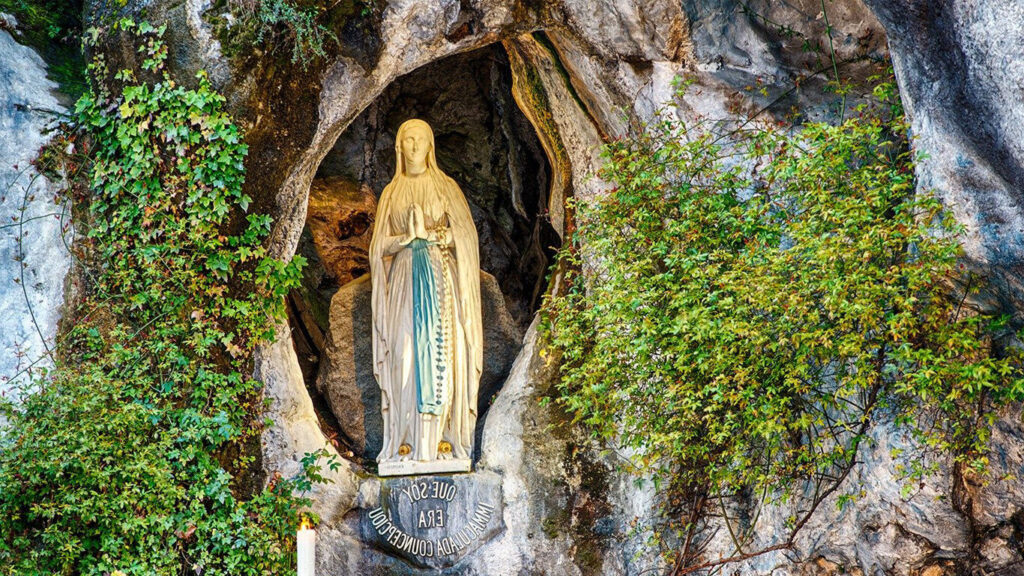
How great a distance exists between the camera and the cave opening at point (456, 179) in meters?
7.46

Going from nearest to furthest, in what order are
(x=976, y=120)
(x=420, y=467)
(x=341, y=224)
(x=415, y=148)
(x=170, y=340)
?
1. (x=976, y=120)
2. (x=170, y=340)
3. (x=420, y=467)
4. (x=415, y=148)
5. (x=341, y=224)

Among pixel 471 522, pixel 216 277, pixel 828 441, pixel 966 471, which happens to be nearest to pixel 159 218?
pixel 216 277

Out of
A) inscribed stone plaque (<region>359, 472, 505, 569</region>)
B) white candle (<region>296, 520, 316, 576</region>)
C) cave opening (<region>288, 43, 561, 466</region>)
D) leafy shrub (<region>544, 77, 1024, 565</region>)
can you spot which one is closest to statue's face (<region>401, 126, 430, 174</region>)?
cave opening (<region>288, 43, 561, 466</region>)

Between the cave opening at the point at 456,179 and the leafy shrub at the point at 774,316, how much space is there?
1.42m

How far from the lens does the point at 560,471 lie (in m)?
6.30

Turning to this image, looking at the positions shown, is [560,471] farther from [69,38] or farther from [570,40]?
[69,38]

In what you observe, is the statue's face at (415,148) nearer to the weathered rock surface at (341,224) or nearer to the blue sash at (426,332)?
the blue sash at (426,332)

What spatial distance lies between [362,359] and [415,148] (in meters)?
1.30

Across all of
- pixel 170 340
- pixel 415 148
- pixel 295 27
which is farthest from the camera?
pixel 415 148

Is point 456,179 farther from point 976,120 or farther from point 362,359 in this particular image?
point 976,120

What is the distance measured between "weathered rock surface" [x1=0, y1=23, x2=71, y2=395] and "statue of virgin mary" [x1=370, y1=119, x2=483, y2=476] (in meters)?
1.69

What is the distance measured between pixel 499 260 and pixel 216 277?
2.24 meters

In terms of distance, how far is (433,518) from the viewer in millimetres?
6129

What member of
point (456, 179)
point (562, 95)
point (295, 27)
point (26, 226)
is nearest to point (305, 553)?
point (26, 226)
